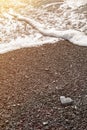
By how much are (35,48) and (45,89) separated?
231 centimetres

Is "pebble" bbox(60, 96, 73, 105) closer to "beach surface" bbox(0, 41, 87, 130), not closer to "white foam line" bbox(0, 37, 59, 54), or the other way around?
"beach surface" bbox(0, 41, 87, 130)

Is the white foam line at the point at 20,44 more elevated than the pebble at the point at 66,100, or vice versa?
the pebble at the point at 66,100

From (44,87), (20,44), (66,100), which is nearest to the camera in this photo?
(66,100)

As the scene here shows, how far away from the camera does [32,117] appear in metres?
5.46

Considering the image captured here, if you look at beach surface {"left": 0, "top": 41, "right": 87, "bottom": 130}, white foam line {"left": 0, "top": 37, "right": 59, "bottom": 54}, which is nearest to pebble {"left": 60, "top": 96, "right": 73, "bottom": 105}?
beach surface {"left": 0, "top": 41, "right": 87, "bottom": 130}

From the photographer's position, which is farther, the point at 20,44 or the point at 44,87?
the point at 20,44

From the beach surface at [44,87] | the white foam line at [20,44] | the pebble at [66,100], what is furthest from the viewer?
the white foam line at [20,44]

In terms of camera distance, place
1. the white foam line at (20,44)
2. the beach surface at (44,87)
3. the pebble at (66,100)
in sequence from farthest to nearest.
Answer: the white foam line at (20,44) < the pebble at (66,100) < the beach surface at (44,87)

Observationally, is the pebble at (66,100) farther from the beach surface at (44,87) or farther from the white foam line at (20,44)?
the white foam line at (20,44)

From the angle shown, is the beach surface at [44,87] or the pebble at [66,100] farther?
the pebble at [66,100]

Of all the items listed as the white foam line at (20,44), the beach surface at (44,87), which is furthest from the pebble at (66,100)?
the white foam line at (20,44)

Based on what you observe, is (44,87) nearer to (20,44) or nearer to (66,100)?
(66,100)

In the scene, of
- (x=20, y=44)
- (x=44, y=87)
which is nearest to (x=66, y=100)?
(x=44, y=87)

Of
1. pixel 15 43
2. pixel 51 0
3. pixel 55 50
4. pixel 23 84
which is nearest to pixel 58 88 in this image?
pixel 23 84
